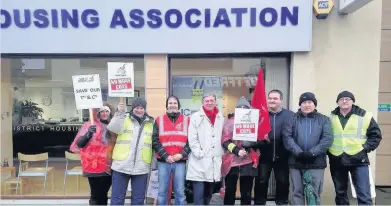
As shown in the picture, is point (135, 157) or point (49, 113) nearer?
point (135, 157)

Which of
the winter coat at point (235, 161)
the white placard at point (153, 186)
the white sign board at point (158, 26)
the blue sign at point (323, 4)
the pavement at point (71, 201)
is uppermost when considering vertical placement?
the blue sign at point (323, 4)

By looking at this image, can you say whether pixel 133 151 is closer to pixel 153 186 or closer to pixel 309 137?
pixel 153 186

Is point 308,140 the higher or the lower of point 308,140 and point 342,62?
the lower

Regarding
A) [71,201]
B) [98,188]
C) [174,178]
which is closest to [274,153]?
[174,178]

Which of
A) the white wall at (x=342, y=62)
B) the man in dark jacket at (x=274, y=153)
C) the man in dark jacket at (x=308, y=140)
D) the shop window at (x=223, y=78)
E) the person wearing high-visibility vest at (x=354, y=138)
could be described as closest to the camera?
the man in dark jacket at (x=308, y=140)

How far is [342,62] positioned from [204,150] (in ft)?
9.27

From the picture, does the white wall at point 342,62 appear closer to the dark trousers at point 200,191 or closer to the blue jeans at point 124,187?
the dark trousers at point 200,191

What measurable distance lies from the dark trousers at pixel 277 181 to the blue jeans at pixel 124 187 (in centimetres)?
165

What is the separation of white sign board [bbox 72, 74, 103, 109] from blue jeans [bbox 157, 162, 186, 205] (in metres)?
1.16

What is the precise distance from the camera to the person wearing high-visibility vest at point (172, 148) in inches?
182

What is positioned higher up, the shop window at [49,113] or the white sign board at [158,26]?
the white sign board at [158,26]

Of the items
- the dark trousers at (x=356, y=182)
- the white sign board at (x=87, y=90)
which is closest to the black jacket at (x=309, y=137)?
the dark trousers at (x=356, y=182)

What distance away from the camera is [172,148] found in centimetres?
465

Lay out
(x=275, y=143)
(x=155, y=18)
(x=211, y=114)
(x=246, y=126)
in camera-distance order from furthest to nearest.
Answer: (x=155, y=18)
(x=275, y=143)
(x=211, y=114)
(x=246, y=126)
